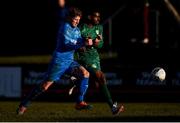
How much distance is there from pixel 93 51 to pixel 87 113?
1.34 m

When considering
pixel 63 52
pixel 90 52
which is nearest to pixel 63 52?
pixel 63 52

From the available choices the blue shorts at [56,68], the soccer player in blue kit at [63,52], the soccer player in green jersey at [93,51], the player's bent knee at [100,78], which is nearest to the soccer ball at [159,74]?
the soccer player in green jersey at [93,51]

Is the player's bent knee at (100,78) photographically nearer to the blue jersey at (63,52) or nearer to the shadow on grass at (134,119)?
the blue jersey at (63,52)

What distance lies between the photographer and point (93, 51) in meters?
16.9

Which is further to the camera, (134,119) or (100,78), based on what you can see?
(100,78)

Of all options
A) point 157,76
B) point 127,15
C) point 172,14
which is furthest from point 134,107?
point 127,15

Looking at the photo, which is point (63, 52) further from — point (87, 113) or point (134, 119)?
point (134, 119)

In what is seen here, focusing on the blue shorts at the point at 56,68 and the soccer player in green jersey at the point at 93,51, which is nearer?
the blue shorts at the point at 56,68

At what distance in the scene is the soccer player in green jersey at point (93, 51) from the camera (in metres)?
16.5

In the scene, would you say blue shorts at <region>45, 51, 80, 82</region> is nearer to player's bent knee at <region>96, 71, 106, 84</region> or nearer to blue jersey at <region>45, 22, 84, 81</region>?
blue jersey at <region>45, 22, 84, 81</region>

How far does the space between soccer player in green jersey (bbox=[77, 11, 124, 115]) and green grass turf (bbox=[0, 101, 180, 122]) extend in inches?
24.3

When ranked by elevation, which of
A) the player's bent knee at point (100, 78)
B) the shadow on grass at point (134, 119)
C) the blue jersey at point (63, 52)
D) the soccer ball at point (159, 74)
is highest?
the blue jersey at point (63, 52)

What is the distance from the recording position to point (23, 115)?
636 inches

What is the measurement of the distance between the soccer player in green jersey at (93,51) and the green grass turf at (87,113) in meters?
0.62
